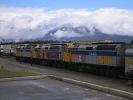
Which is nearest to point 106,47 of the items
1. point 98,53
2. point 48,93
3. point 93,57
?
point 98,53

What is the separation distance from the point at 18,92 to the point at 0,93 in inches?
32.9

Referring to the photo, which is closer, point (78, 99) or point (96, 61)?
point (78, 99)

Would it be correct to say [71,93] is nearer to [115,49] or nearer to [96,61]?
[115,49]

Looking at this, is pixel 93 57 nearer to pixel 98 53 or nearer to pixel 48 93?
pixel 98 53

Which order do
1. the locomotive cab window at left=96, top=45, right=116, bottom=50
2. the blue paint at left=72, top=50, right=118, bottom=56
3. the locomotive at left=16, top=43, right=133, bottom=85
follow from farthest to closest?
the locomotive cab window at left=96, top=45, right=116, bottom=50, the blue paint at left=72, top=50, right=118, bottom=56, the locomotive at left=16, top=43, right=133, bottom=85

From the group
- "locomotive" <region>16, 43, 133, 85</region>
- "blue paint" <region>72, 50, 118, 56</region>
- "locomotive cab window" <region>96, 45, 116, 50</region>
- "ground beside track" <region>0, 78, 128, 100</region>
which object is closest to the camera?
"ground beside track" <region>0, 78, 128, 100</region>

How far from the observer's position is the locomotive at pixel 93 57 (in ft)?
78.6

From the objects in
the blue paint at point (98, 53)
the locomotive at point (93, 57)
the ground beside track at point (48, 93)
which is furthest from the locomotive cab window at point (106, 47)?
the ground beside track at point (48, 93)

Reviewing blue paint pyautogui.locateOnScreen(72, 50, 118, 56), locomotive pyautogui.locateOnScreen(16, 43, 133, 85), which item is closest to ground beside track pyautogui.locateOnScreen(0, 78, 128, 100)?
locomotive pyautogui.locateOnScreen(16, 43, 133, 85)

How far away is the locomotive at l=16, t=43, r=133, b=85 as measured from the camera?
2397 cm

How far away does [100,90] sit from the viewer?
57.5 feet

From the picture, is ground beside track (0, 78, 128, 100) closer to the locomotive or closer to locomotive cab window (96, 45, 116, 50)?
the locomotive

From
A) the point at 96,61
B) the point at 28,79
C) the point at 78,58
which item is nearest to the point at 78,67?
the point at 78,58

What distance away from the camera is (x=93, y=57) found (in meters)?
30.3
